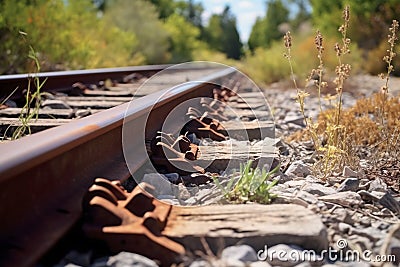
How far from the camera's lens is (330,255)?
151cm

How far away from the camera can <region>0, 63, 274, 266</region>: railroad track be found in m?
1.40

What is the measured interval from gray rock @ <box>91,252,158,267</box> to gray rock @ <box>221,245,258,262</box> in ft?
0.69

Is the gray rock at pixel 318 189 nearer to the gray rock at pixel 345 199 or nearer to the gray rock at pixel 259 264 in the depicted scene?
the gray rock at pixel 345 199

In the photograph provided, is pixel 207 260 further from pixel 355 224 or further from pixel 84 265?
pixel 355 224

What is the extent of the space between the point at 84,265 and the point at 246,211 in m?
0.56

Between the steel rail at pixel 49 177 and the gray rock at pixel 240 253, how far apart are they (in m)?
0.49

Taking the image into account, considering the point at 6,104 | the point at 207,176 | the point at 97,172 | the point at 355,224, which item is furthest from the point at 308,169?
the point at 6,104

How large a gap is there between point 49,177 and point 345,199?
114 cm

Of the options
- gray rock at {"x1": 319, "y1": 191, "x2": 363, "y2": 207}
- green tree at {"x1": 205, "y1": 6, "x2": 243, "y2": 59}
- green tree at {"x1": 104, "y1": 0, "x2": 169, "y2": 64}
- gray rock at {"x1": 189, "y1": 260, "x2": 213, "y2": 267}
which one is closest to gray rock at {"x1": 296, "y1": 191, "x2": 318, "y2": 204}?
gray rock at {"x1": 319, "y1": 191, "x2": 363, "y2": 207}

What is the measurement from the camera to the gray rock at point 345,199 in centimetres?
191

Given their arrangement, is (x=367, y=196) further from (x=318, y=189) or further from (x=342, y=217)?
(x=342, y=217)

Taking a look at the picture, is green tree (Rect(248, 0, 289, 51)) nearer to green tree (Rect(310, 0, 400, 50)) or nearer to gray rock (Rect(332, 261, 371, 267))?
green tree (Rect(310, 0, 400, 50))

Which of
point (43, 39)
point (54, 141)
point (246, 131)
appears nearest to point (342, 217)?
point (54, 141)

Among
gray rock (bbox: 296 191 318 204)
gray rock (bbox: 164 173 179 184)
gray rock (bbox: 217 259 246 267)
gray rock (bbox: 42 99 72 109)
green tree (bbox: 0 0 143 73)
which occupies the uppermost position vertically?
green tree (bbox: 0 0 143 73)
